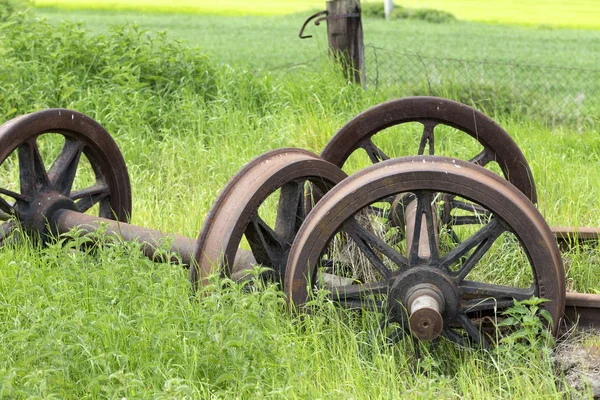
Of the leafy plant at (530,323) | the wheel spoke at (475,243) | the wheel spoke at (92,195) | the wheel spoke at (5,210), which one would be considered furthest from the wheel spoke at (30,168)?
the leafy plant at (530,323)

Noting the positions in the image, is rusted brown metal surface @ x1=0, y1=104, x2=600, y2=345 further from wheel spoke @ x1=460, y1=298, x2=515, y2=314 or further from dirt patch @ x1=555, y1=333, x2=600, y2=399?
dirt patch @ x1=555, y1=333, x2=600, y2=399

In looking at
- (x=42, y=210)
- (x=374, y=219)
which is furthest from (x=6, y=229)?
(x=374, y=219)

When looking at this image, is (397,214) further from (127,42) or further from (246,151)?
(127,42)

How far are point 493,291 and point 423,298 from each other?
0.38 metres

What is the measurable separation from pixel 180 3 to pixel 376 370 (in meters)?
31.5

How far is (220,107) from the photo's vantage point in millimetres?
7797

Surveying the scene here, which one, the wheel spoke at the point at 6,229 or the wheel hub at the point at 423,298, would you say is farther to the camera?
the wheel spoke at the point at 6,229

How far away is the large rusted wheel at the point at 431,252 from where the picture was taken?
381cm

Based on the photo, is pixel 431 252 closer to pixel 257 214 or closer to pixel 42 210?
pixel 257 214

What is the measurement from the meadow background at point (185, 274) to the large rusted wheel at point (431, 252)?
5.8 inches

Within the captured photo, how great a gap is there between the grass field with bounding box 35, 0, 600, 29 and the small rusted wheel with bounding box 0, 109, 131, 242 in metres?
26.7

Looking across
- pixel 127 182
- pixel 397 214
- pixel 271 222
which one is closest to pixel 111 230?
pixel 127 182

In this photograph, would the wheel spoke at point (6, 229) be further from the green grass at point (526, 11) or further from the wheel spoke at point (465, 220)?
the green grass at point (526, 11)

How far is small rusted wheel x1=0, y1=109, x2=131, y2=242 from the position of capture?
5004 mm
